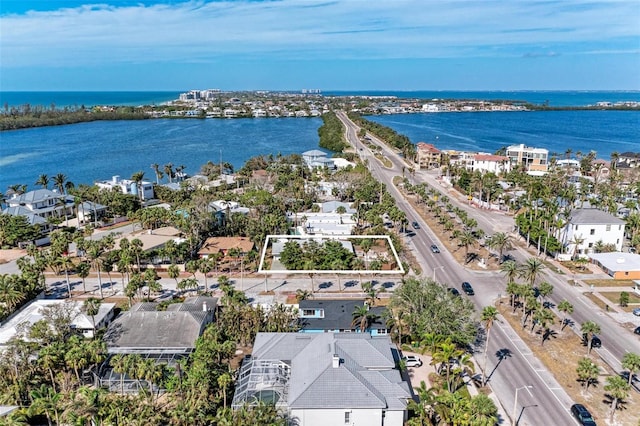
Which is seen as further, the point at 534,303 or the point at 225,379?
the point at 534,303

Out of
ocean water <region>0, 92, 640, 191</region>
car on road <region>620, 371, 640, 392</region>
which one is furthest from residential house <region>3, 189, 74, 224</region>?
car on road <region>620, 371, 640, 392</region>

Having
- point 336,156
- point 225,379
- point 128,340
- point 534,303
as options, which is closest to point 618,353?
point 534,303

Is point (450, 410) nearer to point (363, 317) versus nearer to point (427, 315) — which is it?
point (427, 315)

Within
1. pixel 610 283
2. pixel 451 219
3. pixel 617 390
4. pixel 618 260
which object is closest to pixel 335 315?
pixel 617 390

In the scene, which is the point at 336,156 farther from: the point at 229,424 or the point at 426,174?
the point at 229,424

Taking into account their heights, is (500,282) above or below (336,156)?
below

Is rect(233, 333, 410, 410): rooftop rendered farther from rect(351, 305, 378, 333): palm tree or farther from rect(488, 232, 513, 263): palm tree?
rect(488, 232, 513, 263): palm tree
